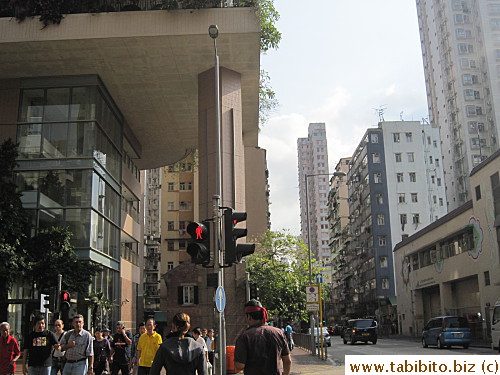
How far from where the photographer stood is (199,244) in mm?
10508

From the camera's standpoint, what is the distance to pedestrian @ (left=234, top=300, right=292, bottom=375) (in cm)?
582

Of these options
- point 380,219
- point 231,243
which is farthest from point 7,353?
point 380,219

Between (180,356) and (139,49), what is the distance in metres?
19.2

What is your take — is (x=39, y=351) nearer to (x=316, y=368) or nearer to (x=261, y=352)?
(x=261, y=352)

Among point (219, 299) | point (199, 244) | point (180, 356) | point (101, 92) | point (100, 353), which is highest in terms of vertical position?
point (101, 92)

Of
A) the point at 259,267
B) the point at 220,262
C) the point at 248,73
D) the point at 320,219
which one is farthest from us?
the point at 320,219

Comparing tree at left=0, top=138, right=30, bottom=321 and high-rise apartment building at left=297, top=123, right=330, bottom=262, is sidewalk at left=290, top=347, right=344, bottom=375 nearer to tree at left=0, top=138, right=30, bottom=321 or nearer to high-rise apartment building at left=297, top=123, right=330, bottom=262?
tree at left=0, top=138, right=30, bottom=321

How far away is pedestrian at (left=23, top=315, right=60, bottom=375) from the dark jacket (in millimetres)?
4301

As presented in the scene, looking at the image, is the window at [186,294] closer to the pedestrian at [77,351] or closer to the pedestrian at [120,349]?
the pedestrian at [120,349]

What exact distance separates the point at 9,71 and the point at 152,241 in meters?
62.4

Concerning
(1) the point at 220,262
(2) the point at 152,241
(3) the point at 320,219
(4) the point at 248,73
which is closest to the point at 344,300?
(2) the point at 152,241

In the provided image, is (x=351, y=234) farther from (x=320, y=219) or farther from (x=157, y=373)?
(x=157, y=373)

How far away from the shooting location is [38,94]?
2527cm

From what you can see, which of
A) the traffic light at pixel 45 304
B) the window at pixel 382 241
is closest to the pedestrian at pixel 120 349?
the traffic light at pixel 45 304
